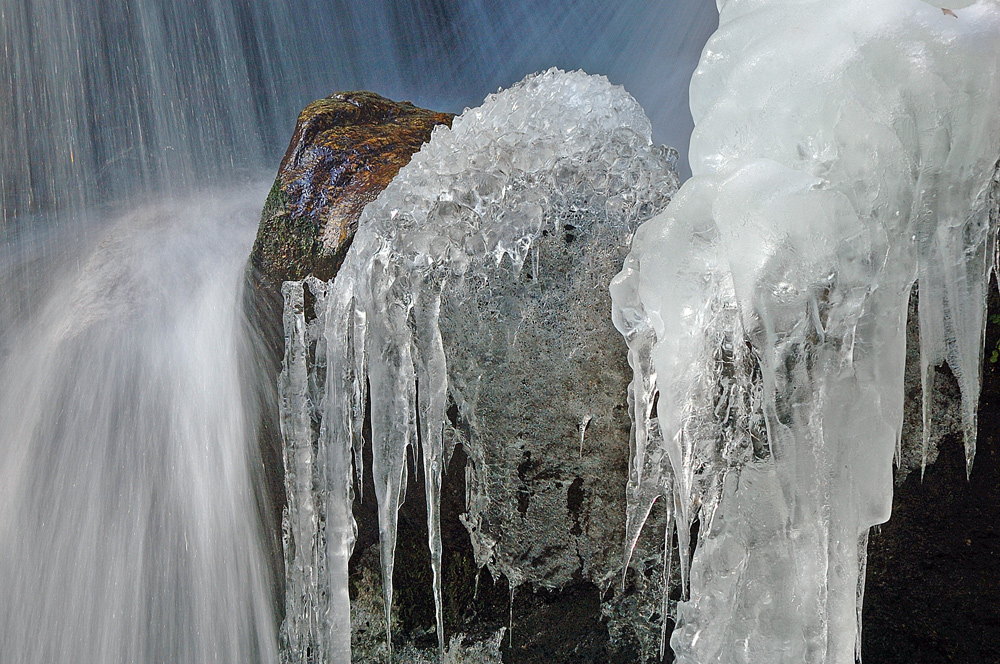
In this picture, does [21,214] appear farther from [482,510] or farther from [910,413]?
[910,413]

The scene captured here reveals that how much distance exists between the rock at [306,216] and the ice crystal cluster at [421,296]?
487 mm

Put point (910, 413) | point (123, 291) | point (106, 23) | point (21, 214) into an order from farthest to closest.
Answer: point (106, 23) → point (21, 214) → point (123, 291) → point (910, 413)

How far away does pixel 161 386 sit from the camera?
12.5 feet

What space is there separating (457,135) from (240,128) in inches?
242

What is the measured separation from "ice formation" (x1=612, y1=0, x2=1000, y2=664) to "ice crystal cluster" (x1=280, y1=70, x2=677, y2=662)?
64 centimetres

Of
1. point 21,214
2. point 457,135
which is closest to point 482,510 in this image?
point 457,135

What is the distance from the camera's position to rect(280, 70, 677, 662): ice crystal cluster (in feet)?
7.66

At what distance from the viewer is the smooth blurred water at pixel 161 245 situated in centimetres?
346

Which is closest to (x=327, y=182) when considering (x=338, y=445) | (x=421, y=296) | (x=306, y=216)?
(x=306, y=216)

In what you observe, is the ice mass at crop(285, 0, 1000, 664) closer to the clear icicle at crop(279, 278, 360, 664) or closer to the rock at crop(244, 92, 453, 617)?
the clear icicle at crop(279, 278, 360, 664)

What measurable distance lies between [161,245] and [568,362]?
3764 mm

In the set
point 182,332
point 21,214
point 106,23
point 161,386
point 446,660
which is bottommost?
point 446,660

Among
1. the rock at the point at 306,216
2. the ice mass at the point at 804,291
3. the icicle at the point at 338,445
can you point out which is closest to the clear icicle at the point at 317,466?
the icicle at the point at 338,445

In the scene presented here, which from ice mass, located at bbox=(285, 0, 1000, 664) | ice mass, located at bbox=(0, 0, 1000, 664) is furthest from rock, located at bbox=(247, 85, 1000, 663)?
ice mass, located at bbox=(285, 0, 1000, 664)
